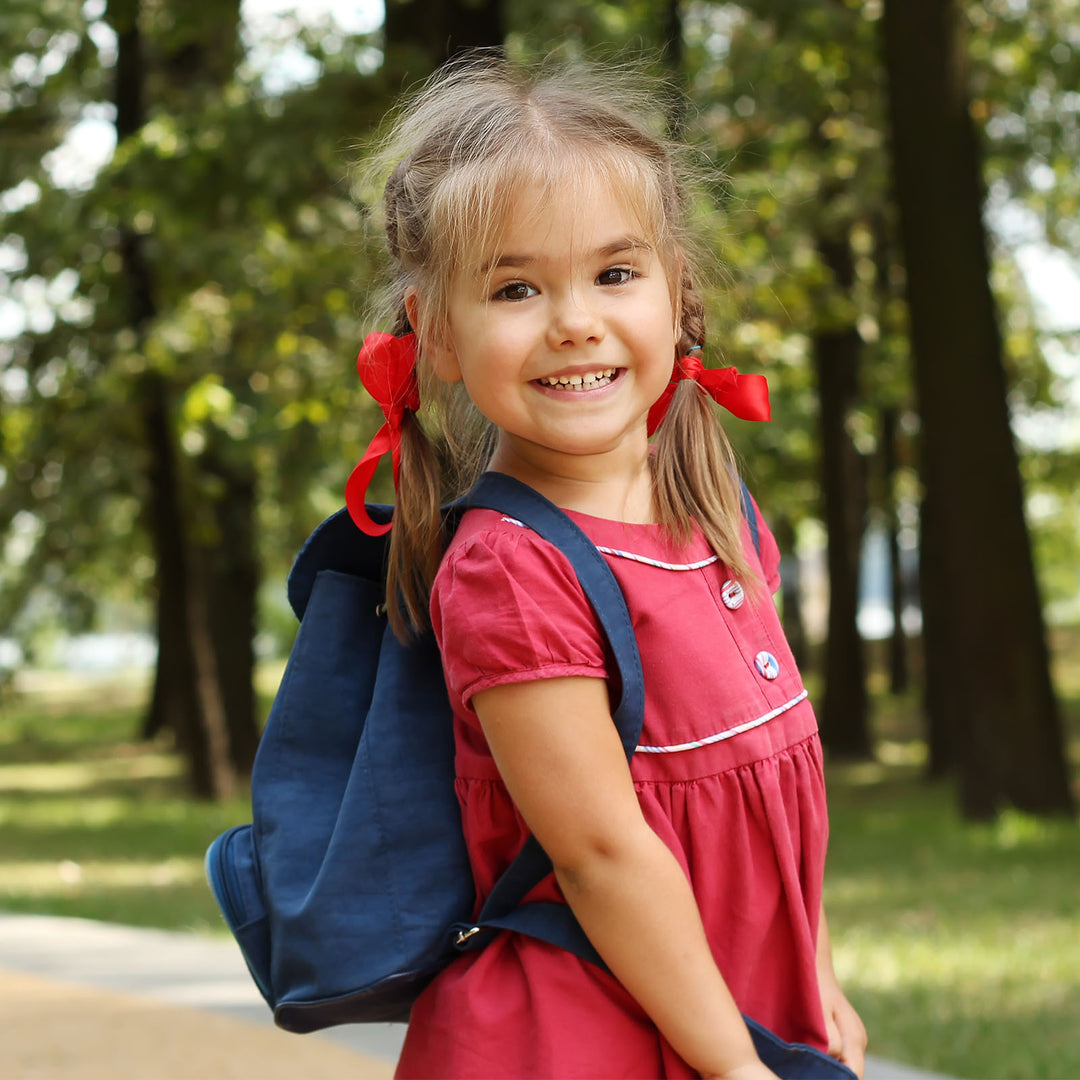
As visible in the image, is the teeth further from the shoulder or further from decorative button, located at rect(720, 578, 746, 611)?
decorative button, located at rect(720, 578, 746, 611)

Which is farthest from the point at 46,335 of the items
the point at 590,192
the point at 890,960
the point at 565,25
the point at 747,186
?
the point at 590,192

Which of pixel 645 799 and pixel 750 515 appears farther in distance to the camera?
pixel 750 515

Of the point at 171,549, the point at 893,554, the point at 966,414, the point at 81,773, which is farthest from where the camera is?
the point at 893,554

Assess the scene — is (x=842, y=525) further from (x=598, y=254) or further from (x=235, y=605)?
(x=598, y=254)

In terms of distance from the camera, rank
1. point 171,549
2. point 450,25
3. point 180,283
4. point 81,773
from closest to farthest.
Answer: point 450,25 → point 180,283 → point 171,549 → point 81,773

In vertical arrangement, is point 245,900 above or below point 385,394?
below

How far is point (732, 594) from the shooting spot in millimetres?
1974

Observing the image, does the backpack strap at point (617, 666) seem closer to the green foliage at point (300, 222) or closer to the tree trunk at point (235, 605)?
the green foliage at point (300, 222)

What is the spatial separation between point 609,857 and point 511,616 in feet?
0.96

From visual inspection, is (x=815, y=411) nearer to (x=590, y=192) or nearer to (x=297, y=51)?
(x=297, y=51)

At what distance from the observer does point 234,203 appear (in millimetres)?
9953

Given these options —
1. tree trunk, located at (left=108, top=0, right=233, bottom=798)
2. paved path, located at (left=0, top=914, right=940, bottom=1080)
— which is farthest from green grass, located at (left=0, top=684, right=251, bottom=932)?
paved path, located at (left=0, top=914, right=940, bottom=1080)

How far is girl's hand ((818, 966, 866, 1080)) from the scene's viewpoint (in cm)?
203

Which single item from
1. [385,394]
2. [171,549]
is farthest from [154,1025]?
[171,549]
